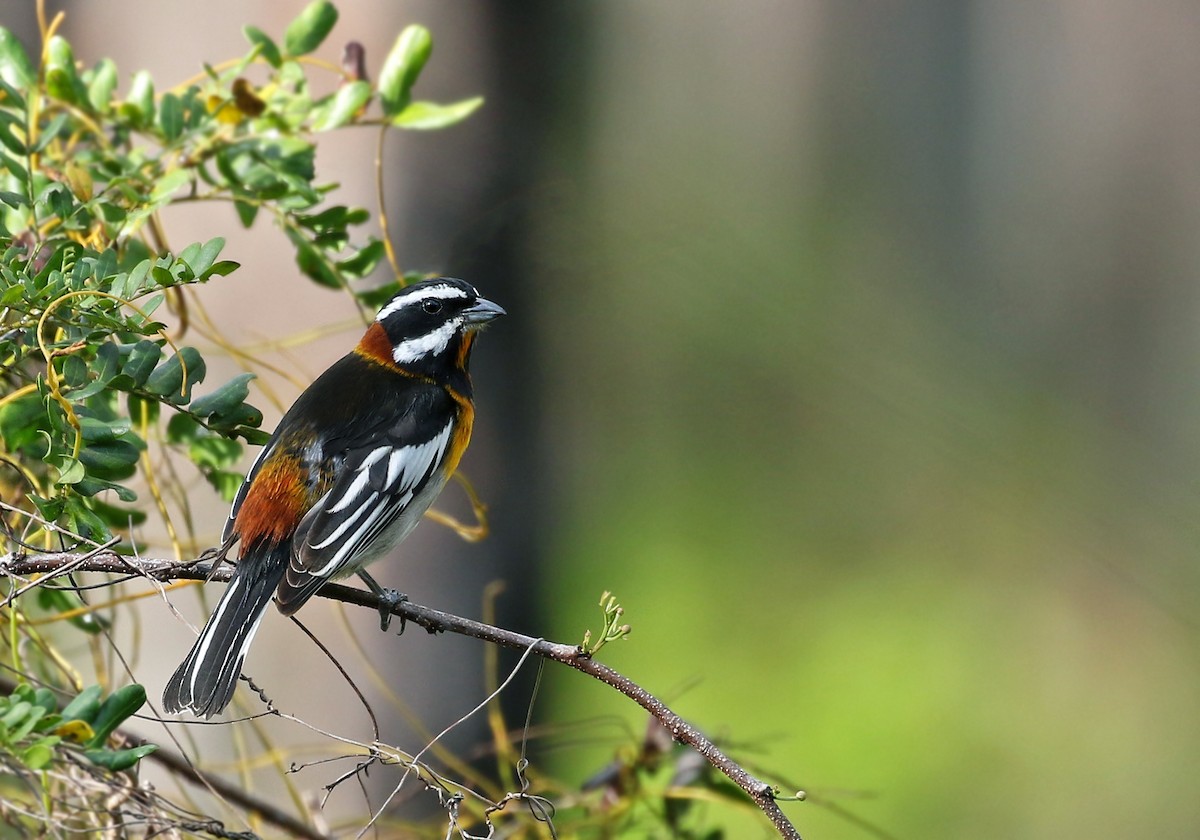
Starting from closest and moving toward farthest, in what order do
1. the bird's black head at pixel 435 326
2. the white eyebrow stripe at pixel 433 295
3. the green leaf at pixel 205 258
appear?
1. the green leaf at pixel 205 258
2. the white eyebrow stripe at pixel 433 295
3. the bird's black head at pixel 435 326

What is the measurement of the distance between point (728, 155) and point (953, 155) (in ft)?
9.00

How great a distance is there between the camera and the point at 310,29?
2.87 m

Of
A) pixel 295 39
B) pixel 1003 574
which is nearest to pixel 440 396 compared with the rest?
pixel 295 39

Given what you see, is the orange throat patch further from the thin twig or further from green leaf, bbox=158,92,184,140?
the thin twig

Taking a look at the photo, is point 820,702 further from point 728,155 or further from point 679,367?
point 728,155

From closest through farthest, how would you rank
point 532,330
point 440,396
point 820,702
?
point 440,396 < point 532,330 < point 820,702

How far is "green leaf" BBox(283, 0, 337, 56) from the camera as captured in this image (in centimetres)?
285

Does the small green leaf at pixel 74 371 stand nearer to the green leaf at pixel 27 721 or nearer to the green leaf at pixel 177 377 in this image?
the green leaf at pixel 177 377

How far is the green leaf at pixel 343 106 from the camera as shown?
2736 mm

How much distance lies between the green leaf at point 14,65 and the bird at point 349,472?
0.87 meters

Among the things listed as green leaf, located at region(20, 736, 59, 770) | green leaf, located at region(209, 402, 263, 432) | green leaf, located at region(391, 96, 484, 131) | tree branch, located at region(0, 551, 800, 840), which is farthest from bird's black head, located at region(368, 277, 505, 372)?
green leaf, located at region(20, 736, 59, 770)

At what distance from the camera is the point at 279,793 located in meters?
5.02

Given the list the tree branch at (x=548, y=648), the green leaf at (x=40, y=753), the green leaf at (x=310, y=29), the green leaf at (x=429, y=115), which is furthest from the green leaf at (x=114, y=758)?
the green leaf at (x=310, y=29)

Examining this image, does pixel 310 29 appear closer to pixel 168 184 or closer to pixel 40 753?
pixel 168 184
